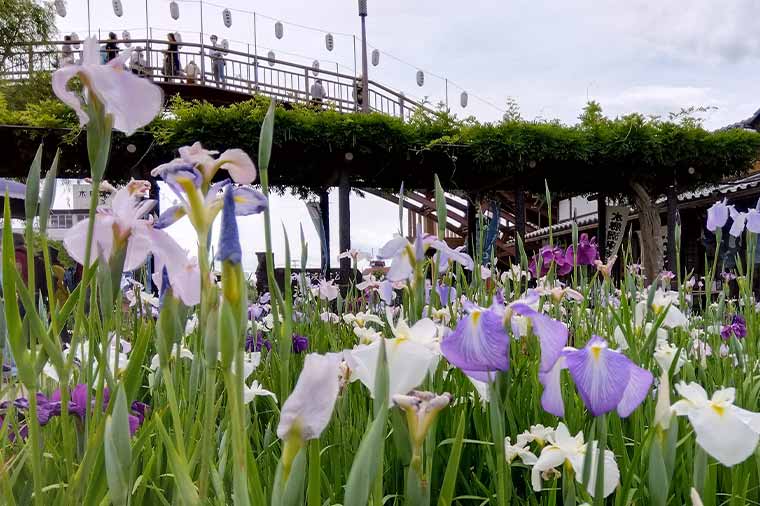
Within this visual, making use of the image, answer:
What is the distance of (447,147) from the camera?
718 centimetres

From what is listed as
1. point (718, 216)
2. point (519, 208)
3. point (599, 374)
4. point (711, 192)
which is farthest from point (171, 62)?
point (599, 374)

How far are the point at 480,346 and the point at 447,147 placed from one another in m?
6.73

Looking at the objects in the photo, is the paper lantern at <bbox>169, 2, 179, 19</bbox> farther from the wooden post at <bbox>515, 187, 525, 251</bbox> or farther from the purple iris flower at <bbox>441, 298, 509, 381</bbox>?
the purple iris flower at <bbox>441, 298, 509, 381</bbox>

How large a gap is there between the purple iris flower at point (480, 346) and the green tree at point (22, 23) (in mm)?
14126

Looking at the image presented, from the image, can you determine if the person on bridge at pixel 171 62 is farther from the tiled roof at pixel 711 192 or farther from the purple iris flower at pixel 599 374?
the purple iris flower at pixel 599 374

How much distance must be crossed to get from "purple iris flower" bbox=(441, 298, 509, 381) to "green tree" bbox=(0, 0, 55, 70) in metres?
14.1

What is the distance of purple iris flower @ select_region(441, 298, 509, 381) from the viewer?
610 mm

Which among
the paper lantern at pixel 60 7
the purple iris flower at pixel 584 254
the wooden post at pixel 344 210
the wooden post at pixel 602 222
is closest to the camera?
the purple iris flower at pixel 584 254

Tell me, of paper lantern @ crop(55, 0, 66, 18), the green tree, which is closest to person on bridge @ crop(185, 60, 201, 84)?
the green tree

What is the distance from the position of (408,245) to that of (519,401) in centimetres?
46

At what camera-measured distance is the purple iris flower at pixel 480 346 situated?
610mm

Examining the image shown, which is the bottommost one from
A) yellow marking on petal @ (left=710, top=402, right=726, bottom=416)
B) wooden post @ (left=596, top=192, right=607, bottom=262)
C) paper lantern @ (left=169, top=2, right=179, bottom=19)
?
yellow marking on petal @ (left=710, top=402, right=726, bottom=416)

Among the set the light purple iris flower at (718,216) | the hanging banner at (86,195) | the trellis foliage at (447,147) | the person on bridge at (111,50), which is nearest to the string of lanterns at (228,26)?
the person on bridge at (111,50)

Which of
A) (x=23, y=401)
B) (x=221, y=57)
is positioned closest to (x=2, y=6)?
(x=221, y=57)
